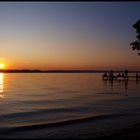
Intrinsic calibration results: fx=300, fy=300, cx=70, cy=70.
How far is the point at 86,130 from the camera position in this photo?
51.1 ft

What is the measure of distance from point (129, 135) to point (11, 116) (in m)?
10.7

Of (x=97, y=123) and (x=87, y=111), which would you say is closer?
(x=97, y=123)

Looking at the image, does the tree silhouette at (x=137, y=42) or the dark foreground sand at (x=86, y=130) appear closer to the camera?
the dark foreground sand at (x=86, y=130)

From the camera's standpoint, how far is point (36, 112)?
23094mm

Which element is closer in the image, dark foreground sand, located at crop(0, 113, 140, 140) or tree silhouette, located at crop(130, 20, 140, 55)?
dark foreground sand, located at crop(0, 113, 140, 140)

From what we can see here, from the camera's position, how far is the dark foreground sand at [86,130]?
13492 mm

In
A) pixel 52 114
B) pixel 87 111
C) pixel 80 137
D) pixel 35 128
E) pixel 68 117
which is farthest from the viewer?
pixel 87 111

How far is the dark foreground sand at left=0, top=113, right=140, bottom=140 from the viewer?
13492 millimetres

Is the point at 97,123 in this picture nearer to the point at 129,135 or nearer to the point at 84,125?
the point at 84,125

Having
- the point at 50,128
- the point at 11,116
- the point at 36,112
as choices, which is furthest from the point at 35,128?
the point at 36,112

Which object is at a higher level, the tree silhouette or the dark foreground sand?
the tree silhouette

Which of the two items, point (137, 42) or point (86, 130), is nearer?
point (86, 130)

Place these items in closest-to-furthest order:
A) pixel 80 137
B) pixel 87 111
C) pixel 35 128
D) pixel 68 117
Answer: pixel 80 137
pixel 35 128
pixel 68 117
pixel 87 111

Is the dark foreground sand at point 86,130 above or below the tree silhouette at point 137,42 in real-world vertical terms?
below
